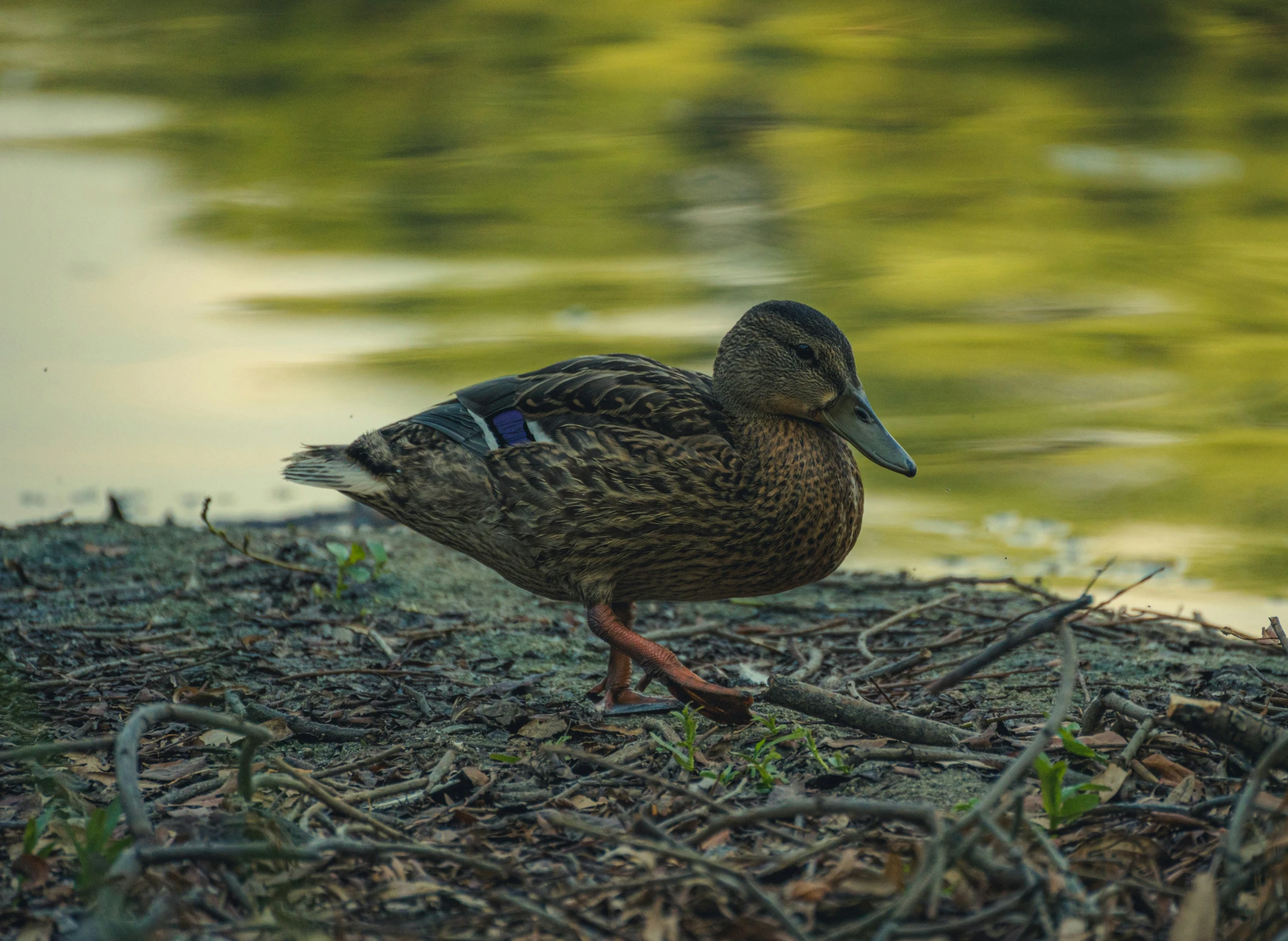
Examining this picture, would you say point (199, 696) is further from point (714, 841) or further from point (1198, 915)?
point (1198, 915)

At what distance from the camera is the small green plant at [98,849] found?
7.34ft

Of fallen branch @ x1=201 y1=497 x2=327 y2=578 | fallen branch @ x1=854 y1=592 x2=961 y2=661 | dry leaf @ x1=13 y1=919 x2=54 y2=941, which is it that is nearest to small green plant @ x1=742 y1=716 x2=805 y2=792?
fallen branch @ x1=854 y1=592 x2=961 y2=661

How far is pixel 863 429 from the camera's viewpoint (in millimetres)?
3910

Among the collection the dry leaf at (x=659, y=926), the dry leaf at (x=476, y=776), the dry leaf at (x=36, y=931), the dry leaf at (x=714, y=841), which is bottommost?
the dry leaf at (x=476, y=776)

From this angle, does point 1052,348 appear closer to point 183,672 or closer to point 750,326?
point 750,326

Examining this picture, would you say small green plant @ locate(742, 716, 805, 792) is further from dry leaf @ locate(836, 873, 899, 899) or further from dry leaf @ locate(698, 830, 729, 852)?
dry leaf @ locate(836, 873, 899, 899)

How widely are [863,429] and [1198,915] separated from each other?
6.59ft

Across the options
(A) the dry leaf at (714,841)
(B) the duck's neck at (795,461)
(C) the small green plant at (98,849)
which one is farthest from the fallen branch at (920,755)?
(C) the small green plant at (98,849)

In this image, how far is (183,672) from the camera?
12.9ft

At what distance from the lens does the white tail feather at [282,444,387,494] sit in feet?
13.8

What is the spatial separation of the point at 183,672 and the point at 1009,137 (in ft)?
32.6

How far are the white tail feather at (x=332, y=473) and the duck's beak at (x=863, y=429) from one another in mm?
1445

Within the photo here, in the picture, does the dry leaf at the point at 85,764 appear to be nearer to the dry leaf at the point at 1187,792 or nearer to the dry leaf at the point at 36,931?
the dry leaf at the point at 36,931

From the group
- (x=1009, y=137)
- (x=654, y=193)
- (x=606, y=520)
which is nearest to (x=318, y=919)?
(x=606, y=520)
